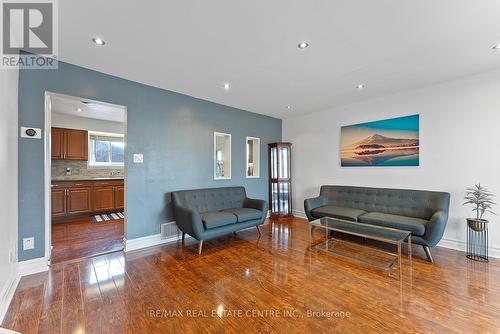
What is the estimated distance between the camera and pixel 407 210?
3.36m

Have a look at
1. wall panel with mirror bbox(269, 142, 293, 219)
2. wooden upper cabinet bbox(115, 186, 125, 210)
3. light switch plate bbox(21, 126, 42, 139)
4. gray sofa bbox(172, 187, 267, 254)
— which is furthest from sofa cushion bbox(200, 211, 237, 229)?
wooden upper cabinet bbox(115, 186, 125, 210)

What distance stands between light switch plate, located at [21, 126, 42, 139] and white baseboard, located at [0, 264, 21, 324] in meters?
1.43

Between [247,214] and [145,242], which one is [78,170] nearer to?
[145,242]

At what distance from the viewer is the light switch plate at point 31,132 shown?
7.78 feet

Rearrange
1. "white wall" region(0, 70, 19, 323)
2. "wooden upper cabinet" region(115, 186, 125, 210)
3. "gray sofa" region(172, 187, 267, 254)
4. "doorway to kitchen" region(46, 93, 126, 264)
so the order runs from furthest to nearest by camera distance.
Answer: "wooden upper cabinet" region(115, 186, 125, 210) → "doorway to kitchen" region(46, 93, 126, 264) → "gray sofa" region(172, 187, 267, 254) → "white wall" region(0, 70, 19, 323)

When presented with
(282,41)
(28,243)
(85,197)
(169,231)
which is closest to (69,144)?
(85,197)

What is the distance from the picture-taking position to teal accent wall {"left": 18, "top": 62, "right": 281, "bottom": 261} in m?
2.42

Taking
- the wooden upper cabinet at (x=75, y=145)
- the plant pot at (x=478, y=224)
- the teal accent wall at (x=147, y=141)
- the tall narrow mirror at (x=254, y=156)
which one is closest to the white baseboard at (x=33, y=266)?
the teal accent wall at (x=147, y=141)

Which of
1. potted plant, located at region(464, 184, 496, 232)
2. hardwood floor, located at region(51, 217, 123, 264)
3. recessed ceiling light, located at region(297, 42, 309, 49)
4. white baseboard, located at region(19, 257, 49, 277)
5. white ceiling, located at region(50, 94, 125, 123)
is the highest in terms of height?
recessed ceiling light, located at region(297, 42, 309, 49)

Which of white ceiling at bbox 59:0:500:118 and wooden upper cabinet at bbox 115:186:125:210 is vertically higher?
white ceiling at bbox 59:0:500:118

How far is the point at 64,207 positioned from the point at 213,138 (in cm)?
369

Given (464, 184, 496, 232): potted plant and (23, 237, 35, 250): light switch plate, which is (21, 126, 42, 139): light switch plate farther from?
(464, 184, 496, 232): potted plant

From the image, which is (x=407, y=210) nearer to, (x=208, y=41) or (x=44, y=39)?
(x=208, y=41)

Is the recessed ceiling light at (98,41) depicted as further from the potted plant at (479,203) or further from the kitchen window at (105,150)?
the potted plant at (479,203)
